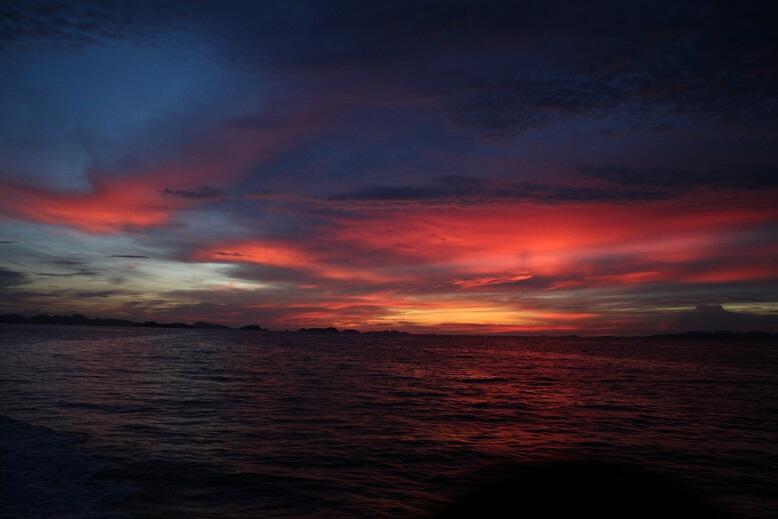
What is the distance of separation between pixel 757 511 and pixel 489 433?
1049 cm

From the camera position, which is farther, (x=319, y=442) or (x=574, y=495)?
(x=319, y=442)

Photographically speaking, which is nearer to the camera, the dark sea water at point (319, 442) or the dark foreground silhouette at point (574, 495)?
the dark foreground silhouette at point (574, 495)

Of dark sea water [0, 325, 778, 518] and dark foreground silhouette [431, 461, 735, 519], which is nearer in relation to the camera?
dark foreground silhouette [431, 461, 735, 519]

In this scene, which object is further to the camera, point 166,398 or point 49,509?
point 166,398

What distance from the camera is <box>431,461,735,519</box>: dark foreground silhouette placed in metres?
11.8

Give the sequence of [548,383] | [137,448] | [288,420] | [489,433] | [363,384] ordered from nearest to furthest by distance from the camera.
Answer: [137,448] < [489,433] < [288,420] < [363,384] < [548,383]

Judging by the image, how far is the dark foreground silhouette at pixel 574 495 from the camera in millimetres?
11750

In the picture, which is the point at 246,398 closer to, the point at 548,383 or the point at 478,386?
the point at 478,386

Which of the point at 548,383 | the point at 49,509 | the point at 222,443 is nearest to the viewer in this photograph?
the point at 49,509

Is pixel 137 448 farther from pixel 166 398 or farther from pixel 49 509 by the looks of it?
pixel 166 398

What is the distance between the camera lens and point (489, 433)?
21.7 metres

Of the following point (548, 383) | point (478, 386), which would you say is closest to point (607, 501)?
point (478, 386)

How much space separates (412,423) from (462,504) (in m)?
11.4

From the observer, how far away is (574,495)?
13070mm
